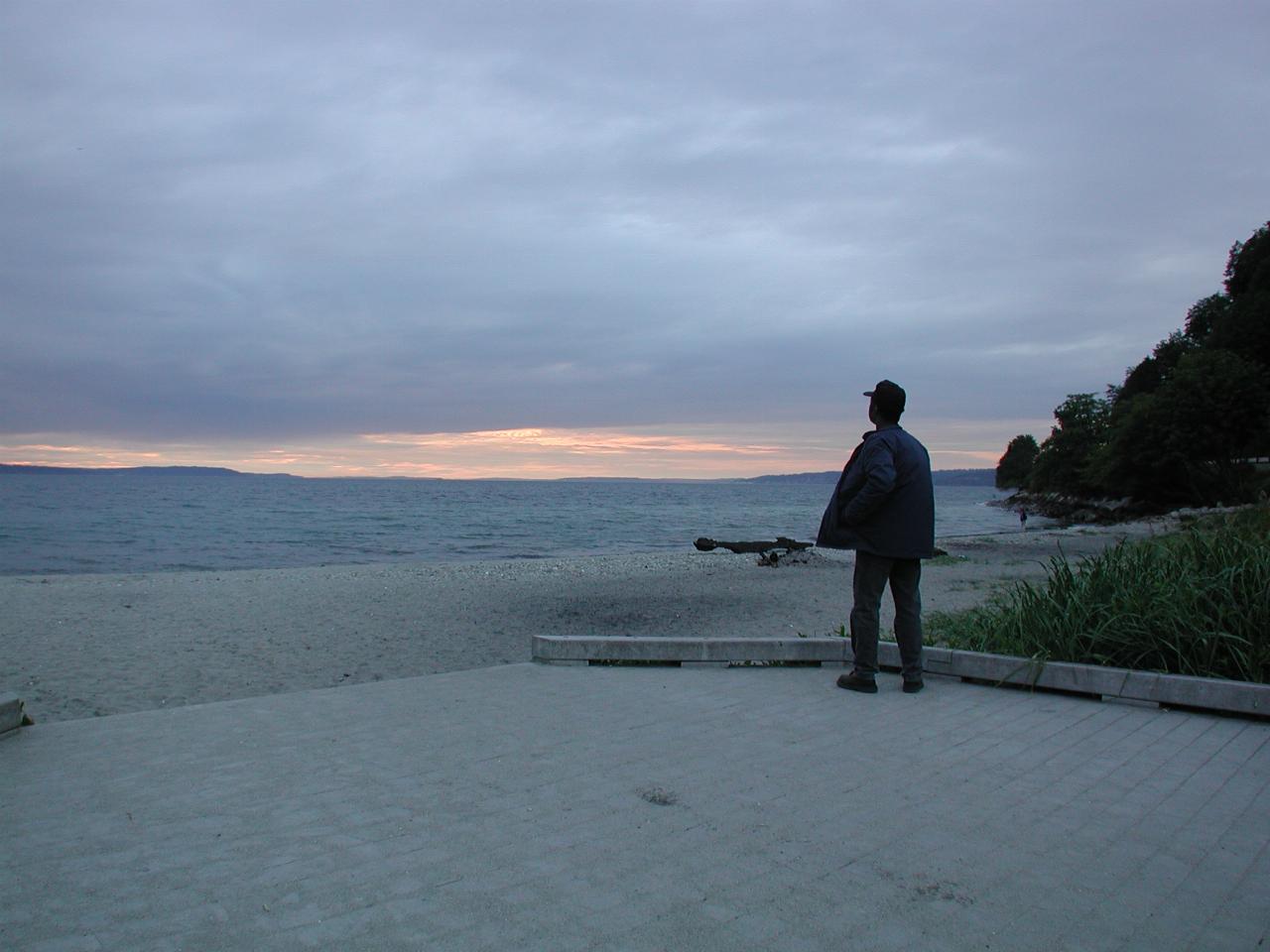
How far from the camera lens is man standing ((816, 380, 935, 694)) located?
601 cm

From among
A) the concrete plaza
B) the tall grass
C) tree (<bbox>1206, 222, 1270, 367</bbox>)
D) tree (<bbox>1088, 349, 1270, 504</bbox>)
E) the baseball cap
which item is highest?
tree (<bbox>1206, 222, 1270, 367</bbox>)

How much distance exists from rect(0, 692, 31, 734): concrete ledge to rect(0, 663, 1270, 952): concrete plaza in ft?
0.40

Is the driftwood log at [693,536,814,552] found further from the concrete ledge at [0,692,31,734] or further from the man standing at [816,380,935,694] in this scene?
the concrete ledge at [0,692,31,734]

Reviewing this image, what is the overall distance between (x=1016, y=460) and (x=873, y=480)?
451ft

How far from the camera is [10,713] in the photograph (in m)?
5.16

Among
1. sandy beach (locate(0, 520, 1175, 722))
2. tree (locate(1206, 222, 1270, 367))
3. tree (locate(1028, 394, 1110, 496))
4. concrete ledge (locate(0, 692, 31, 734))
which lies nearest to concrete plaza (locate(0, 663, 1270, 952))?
concrete ledge (locate(0, 692, 31, 734))

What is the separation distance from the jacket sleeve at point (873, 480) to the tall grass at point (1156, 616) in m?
1.80

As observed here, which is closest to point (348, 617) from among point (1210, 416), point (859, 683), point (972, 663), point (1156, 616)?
point (859, 683)

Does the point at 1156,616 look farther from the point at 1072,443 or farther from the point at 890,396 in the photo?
the point at 1072,443

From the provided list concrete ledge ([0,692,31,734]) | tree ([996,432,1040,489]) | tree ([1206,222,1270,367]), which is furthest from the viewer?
tree ([996,432,1040,489])

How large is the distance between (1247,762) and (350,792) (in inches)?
174

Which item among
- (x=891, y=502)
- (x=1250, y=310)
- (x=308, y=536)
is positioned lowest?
(x=308, y=536)

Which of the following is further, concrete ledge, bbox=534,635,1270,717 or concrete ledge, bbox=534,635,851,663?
concrete ledge, bbox=534,635,851,663

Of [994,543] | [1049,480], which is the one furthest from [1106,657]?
[1049,480]
